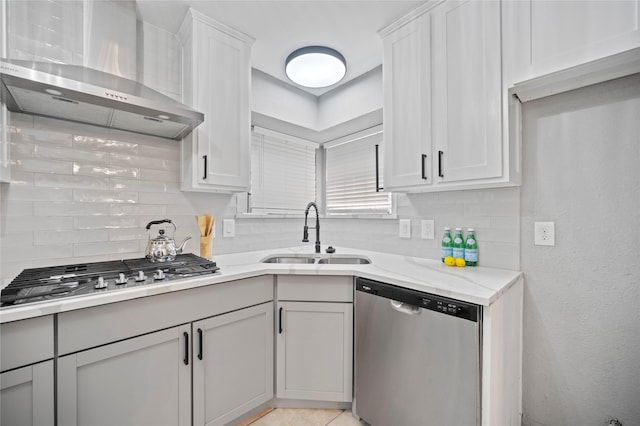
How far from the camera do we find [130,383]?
3.95ft

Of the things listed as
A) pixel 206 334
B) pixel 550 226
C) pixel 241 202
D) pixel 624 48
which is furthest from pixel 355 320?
pixel 624 48

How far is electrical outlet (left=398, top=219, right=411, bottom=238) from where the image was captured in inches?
83.6

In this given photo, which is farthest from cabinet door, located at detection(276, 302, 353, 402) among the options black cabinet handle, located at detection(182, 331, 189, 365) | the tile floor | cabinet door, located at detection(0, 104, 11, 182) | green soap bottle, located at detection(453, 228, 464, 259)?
cabinet door, located at detection(0, 104, 11, 182)

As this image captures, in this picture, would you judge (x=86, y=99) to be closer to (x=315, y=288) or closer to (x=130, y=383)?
(x=130, y=383)

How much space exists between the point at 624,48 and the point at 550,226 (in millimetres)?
792

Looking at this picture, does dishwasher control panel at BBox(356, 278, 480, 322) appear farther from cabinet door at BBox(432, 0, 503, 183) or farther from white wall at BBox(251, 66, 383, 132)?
white wall at BBox(251, 66, 383, 132)

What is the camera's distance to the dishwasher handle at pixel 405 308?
1.31 metres

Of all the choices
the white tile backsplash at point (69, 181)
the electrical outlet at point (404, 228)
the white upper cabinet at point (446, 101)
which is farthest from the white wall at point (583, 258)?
the white tile backsplash at point (69, 181)

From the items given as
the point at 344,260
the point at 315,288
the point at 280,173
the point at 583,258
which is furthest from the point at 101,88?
the point at 583,258

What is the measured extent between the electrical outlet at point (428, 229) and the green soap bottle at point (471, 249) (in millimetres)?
279

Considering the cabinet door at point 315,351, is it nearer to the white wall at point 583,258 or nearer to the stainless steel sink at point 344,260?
the stainless steel sink at point 344,260

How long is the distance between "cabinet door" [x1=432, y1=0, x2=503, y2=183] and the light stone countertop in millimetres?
523

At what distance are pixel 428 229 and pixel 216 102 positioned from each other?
1.68 m

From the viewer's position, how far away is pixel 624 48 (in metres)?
1.05
